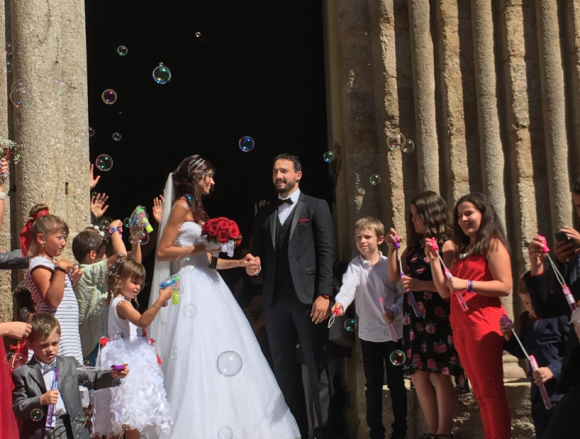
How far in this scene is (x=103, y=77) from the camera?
9.16 m

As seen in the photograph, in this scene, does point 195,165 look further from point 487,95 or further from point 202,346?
point 487,95

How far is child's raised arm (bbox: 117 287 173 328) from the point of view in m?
4.76

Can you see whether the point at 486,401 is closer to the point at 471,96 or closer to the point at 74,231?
the point at 471,96

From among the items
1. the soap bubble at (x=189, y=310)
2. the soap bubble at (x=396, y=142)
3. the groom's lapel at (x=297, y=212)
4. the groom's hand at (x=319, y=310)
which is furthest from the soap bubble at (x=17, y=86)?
the soap bubble at (x=396, y=142)

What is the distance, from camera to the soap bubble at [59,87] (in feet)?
18.5

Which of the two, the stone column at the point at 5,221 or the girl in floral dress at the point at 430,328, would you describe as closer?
the girl in floral dress at the point at 430,328

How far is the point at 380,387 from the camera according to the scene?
5434 mm

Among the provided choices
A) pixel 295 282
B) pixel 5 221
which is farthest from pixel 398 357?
pixel 5 221

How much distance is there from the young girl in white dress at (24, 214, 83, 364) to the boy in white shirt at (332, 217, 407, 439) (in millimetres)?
1717

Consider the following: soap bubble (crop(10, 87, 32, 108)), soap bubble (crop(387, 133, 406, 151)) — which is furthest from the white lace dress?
soap bubble (crop(387, 133, 406, 151))

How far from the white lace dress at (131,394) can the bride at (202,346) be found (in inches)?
7.4

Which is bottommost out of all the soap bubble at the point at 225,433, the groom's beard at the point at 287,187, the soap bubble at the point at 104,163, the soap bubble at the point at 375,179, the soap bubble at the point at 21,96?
the soap bubble at the point at 225,433

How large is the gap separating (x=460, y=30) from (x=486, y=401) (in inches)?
108

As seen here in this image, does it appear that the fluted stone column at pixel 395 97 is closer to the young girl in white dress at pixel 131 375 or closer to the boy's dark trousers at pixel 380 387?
the boy's dark trousers at pixel 380 387
